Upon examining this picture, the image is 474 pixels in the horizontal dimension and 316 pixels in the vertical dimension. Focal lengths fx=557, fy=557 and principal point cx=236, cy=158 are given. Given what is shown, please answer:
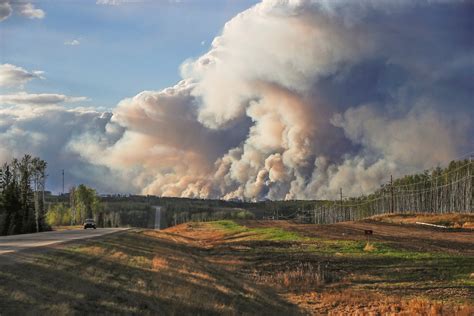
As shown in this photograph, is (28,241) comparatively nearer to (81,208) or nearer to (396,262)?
(396,262)

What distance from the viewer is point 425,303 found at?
2278 cm

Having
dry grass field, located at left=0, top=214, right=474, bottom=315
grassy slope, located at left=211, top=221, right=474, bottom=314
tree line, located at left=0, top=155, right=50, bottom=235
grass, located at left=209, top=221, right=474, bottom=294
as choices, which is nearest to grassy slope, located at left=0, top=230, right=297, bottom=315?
dry grass field, located at left=0, top=214, right=474, bottom=315

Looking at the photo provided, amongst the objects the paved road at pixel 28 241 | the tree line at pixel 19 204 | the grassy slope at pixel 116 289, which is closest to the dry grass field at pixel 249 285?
the grassy slope at pixel 116 289

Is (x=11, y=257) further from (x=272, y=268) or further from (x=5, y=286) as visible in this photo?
(x=272, y=268)

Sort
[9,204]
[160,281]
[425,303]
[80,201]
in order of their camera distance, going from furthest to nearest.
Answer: [80,201] → [9,204] → [160,281] → [425,303]

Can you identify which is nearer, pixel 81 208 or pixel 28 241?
pixel 28 241

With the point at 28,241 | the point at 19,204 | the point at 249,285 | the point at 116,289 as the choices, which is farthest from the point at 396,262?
the point at 19,204

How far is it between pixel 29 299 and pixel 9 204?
79989mm

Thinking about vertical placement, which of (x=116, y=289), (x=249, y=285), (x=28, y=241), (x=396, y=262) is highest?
(x=28, y=241)

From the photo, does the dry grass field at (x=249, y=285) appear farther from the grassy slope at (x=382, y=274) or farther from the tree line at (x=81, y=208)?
the tree line at (x=81, y=208)

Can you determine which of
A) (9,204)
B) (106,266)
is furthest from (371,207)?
(106,266)

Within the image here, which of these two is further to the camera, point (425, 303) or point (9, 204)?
point (9, 204)

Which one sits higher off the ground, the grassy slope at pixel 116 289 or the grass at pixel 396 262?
the grassy slope at pixel 116 289

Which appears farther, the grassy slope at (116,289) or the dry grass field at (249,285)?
the dry grass field at (249,285)
